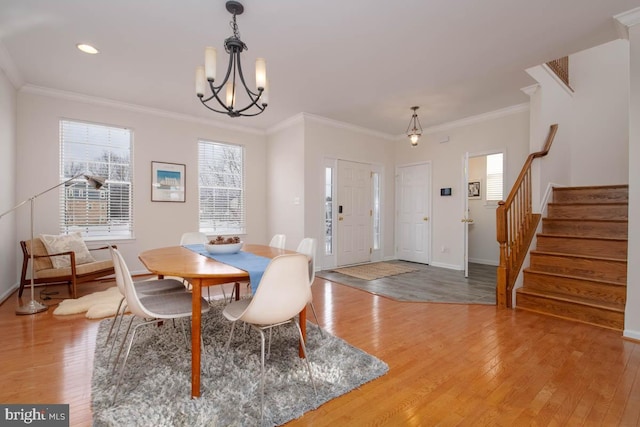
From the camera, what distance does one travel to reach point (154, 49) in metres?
2.95

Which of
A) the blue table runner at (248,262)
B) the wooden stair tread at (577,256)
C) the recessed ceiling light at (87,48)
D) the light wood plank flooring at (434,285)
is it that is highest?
the recessed ceiling light at (87,48)

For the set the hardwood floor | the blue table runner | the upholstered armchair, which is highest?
the blue table runner

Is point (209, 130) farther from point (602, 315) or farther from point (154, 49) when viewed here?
point (602, 315)

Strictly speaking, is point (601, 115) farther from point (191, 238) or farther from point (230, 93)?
point (191, 238)

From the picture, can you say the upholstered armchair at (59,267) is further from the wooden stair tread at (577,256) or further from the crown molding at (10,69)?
the wooden stair tread at (577,256)

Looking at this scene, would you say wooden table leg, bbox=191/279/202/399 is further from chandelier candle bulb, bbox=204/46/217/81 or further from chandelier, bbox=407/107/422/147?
chandelier, bbox=407/107/422/147

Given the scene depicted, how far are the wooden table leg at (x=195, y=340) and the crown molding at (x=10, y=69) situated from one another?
345 cm

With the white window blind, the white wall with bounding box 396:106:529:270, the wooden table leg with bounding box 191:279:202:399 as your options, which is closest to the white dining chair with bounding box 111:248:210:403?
the wooden table leg with bounding box 191:279:202:399

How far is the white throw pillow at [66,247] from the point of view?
358 centimetres

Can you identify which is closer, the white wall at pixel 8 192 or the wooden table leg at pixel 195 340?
the wooden table leg at pixel 195 340

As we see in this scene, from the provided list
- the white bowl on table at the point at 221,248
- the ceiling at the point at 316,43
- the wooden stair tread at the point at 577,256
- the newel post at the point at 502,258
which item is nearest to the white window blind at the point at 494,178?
the ceiling at the point at 316,43

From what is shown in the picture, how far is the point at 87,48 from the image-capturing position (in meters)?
2.94

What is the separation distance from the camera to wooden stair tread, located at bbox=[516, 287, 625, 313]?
271 cm

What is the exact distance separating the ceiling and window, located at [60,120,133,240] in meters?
0.58
